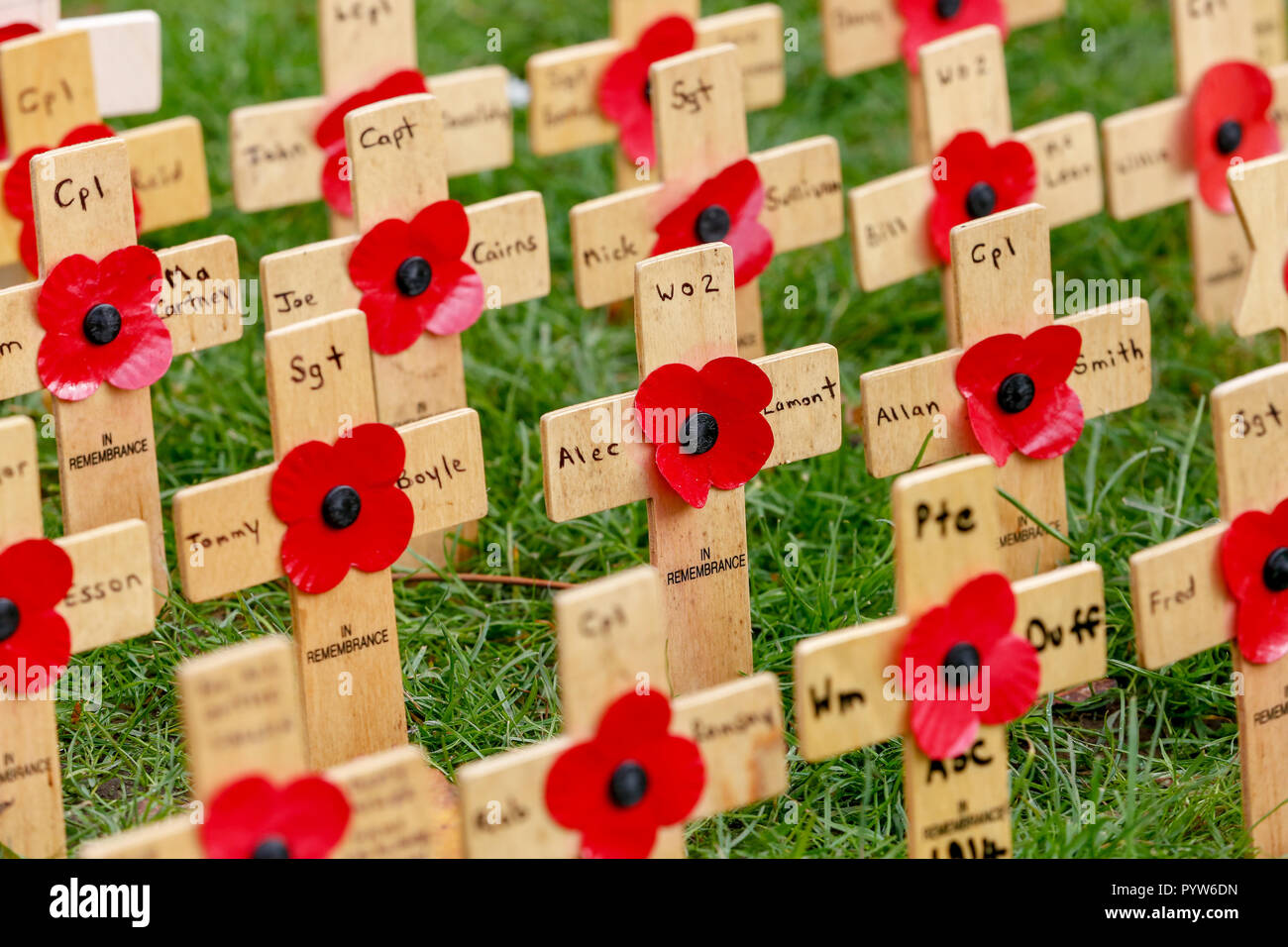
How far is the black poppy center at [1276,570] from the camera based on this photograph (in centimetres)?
203

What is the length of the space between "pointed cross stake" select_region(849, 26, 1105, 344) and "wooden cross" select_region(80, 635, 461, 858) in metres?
1.41

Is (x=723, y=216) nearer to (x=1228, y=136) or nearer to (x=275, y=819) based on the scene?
(x=1228, y=136)

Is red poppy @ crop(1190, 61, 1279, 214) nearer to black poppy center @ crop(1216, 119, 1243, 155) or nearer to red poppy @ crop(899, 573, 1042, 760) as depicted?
black poppy center @ crop(1216, 119, 1243, 155)

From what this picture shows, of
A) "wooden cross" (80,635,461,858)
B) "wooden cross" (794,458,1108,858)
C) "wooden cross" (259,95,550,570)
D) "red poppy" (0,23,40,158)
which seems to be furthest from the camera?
"red poppy" (0,23,40,158)

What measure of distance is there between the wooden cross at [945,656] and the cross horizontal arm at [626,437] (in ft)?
1.46

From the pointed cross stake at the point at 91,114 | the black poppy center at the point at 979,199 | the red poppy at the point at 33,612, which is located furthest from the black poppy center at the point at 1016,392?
the pointed cross stake at the point at 91,114

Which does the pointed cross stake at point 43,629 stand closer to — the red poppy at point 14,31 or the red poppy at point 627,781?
the red poppy at point 627,781

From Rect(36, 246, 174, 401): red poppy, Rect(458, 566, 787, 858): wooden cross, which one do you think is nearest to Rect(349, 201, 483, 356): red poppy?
Rect(36, 246, 174, 401): red poppy

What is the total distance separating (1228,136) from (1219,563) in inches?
57.0

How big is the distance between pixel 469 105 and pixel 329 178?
0.99ft

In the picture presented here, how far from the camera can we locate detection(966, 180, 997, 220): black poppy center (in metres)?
2.87
